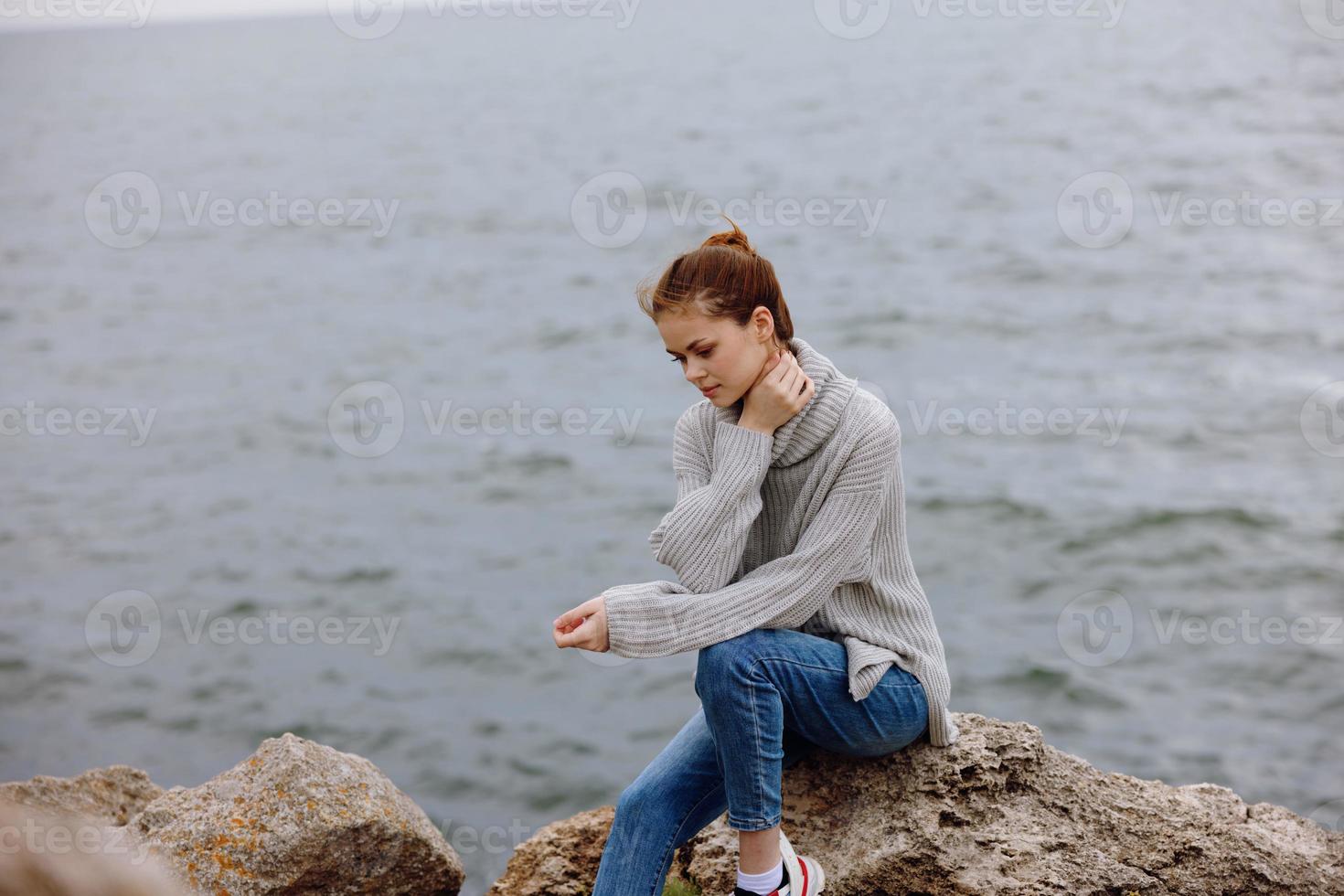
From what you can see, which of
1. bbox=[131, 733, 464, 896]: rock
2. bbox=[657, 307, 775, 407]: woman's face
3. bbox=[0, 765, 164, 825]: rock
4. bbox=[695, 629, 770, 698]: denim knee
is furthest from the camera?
bbox=[0, 765, 164, 825]: rock

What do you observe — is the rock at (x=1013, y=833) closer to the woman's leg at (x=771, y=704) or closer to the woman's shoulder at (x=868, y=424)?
the woman's leg at (x=771, y=704)

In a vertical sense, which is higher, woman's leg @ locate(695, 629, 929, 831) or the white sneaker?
woman's leg @ locate(695, 629, 929, 831)

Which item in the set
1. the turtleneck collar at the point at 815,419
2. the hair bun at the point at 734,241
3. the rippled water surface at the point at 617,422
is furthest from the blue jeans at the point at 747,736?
the rippled water surface at the point at 617,422

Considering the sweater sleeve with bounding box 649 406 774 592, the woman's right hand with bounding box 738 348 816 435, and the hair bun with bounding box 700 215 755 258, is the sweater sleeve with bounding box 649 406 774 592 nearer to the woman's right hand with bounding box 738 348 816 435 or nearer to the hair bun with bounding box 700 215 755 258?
the woman's right hand with bounding box 738 348 816 435

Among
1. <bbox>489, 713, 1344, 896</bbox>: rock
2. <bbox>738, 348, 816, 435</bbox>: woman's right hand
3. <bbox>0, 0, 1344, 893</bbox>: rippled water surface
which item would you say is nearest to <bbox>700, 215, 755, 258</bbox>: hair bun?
<bbox>738, 348, 816, 435</bbox>: woman's right hand

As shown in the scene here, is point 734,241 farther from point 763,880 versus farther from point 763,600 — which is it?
point 763,880

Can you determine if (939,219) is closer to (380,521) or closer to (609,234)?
(609,234)

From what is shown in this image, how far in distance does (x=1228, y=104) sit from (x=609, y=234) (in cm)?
1286

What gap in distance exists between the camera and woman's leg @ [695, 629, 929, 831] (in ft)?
9.66

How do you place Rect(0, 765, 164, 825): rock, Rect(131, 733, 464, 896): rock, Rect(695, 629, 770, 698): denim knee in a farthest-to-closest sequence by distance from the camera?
Rect(0, 765, 164, 825): rock → Rect(131, 733, 464, 896): rock → Rect(695, 629, 770, 698): denim knee

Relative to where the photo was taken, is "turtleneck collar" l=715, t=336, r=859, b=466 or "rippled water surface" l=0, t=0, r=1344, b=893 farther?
"rippled water surface" l=0, t=0, r=1344, b=893

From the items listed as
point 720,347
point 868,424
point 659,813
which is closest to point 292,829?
point 659,813

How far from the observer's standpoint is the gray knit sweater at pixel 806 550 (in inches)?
119

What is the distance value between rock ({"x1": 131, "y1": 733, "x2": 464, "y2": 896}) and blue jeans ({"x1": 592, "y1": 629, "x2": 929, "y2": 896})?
0.83 meters
